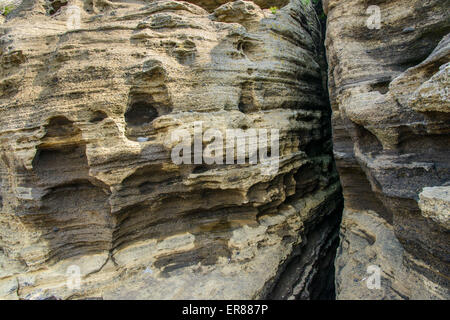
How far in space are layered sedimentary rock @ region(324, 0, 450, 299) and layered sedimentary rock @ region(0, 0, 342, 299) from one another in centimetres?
125

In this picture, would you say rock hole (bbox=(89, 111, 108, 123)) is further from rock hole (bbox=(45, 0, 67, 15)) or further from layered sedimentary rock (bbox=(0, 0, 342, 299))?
rock hole (bbox=(45, 0, 67, 15))

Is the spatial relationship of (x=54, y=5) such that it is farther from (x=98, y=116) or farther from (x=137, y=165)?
(x=137, y=165)

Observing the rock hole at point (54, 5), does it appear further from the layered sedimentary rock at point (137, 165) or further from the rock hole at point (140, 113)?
the rock hole at point (140, 113)

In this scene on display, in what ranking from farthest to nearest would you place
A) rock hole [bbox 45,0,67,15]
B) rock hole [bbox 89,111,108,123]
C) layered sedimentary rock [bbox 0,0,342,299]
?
rock hole [bbox 45,0,67,15]
rock hole [bbox 89,111,108,123]
layered sedimentary rock [bbox 0,0,342,299]

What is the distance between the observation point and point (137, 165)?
15.2 feet

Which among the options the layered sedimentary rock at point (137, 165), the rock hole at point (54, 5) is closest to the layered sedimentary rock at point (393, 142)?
the layered sedimentary rock at point (137, 165)

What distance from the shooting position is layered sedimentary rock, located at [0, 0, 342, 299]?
14.7 feet

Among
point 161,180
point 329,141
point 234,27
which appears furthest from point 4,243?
point 329,141

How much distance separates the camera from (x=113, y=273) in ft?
14.5

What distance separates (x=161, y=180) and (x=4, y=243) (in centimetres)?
313

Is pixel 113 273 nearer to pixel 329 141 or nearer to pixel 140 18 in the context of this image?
pixel 140 18

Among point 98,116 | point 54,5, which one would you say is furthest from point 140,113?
point 54,5

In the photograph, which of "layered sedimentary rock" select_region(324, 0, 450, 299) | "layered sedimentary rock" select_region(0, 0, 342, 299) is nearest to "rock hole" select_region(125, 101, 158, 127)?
"layered sedimentary rock" select_region(0, 0, 342, 299)

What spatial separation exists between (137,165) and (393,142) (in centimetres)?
449
